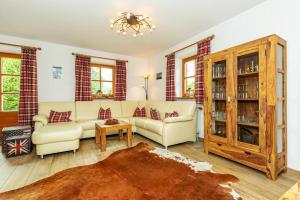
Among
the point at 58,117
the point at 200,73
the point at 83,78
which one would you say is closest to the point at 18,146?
the point at 58,117

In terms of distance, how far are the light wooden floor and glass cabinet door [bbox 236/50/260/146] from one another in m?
0.44

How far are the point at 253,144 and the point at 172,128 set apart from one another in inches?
53.1

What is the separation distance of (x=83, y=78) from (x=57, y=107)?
1.01 meters

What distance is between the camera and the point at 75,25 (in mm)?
3125

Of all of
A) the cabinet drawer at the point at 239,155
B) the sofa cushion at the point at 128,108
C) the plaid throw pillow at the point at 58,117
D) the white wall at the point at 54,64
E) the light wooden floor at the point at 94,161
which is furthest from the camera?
the sofa cushion at the point at 128,108

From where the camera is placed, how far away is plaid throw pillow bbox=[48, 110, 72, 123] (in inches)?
136

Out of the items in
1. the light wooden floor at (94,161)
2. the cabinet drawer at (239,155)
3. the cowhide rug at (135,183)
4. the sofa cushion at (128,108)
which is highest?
the sofa cushion at (128,108)

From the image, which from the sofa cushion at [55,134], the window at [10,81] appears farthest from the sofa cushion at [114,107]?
the window at [10,81]

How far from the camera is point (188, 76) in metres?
4.14

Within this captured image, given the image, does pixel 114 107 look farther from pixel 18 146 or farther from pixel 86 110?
pixel 18 146

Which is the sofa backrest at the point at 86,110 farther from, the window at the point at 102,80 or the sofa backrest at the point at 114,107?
the window at the point at 102,80

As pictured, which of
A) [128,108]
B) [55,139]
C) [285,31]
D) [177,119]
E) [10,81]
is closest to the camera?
[285,31]

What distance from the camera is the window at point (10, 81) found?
12.0 ft

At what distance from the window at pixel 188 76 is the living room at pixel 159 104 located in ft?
0.09
